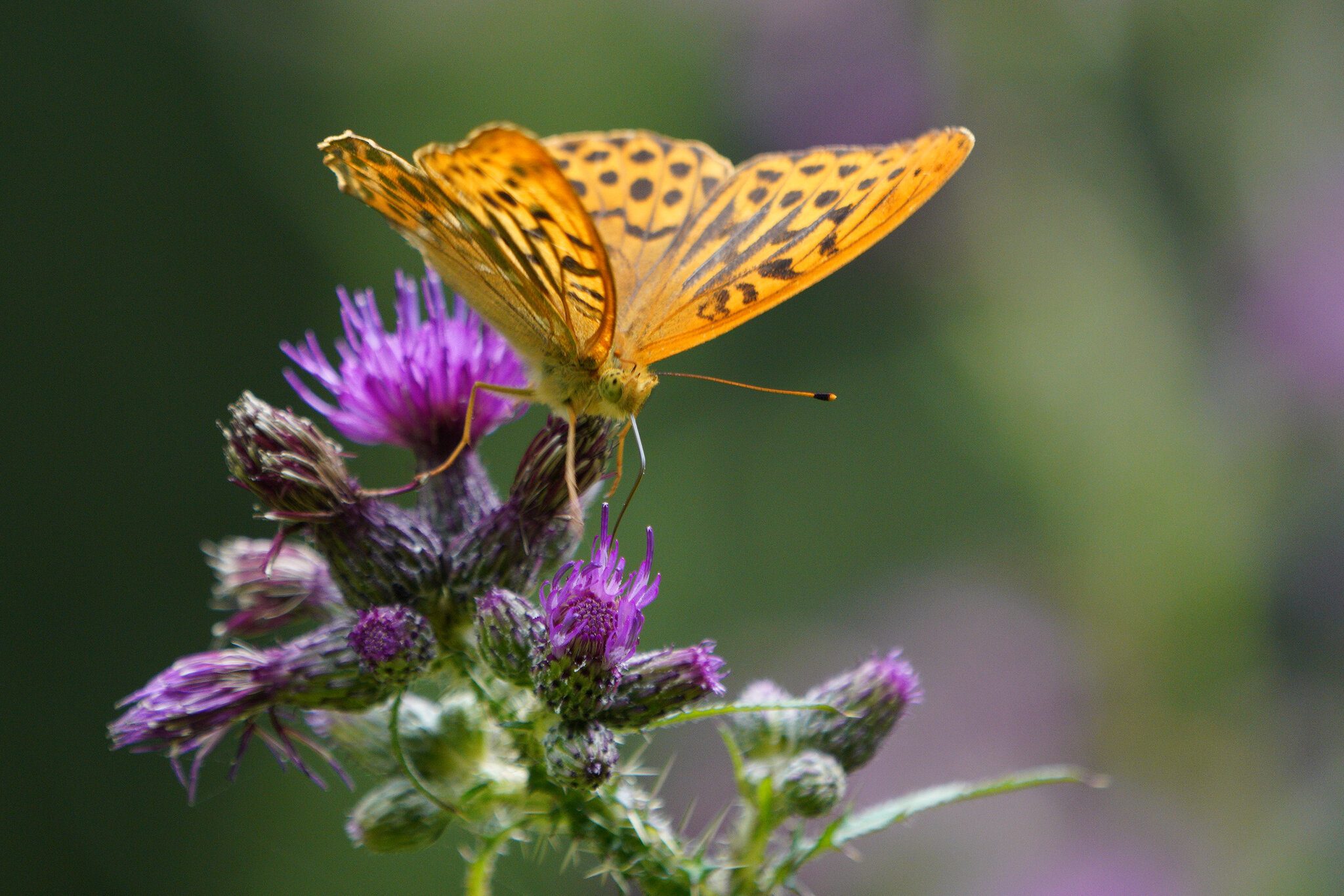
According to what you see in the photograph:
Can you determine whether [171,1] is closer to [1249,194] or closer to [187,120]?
[187,120]

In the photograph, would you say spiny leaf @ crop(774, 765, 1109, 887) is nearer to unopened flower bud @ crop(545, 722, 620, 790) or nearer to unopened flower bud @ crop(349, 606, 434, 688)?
unopened flower bud @ crop(545, 722, 620, 790)

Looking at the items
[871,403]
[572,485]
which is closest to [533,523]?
[572,485]

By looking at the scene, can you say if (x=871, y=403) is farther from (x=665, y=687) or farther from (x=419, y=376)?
(x=665, y=687)

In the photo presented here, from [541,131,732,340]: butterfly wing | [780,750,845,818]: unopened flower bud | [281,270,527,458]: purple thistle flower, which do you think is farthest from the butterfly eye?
[780,750,845,818]: unopened flower bud

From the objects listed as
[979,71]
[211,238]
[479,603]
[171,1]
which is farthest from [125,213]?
[479,603]

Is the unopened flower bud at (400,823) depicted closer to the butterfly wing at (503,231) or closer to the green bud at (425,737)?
the green bud at (425,737)

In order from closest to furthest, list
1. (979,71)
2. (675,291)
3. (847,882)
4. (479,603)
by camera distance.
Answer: (479,603) → (675,291) → (847,882) → (979,71)
